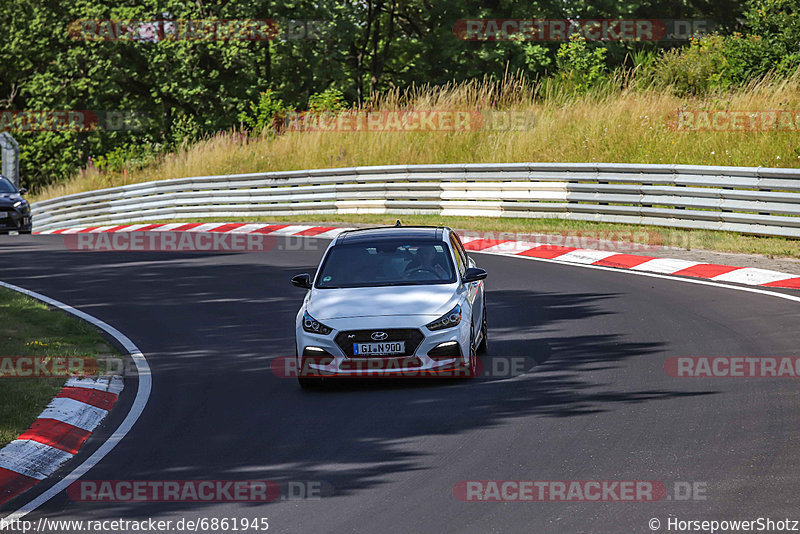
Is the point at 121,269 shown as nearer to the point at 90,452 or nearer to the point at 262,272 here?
the point at 262,272

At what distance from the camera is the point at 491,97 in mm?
33938

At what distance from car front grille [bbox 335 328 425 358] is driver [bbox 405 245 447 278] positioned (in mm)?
1187

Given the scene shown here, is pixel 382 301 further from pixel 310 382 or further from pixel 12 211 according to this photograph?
pixel 12 211

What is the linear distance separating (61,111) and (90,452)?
145ft

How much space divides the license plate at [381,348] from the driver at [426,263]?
1.29 meters

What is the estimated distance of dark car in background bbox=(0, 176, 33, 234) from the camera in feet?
100

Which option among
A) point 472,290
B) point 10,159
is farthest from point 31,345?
point 10,159

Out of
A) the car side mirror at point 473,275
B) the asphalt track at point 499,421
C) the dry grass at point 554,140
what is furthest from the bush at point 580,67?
the car side mirror at point 473,275

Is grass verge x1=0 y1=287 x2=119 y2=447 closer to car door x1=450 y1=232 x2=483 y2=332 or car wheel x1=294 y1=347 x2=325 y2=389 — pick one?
car wheel x1=294 y1=347 x2=325 y2=389

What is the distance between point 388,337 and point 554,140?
1846 cm

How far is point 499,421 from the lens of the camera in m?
9.46

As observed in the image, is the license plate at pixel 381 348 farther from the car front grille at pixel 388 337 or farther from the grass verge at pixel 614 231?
the grass verge at pixel 614 231

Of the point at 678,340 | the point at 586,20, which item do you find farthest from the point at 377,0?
the point at 678,340

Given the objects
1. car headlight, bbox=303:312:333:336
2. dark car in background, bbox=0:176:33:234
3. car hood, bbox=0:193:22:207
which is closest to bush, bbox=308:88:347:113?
dark car in background, bbox=0:176:33:234
